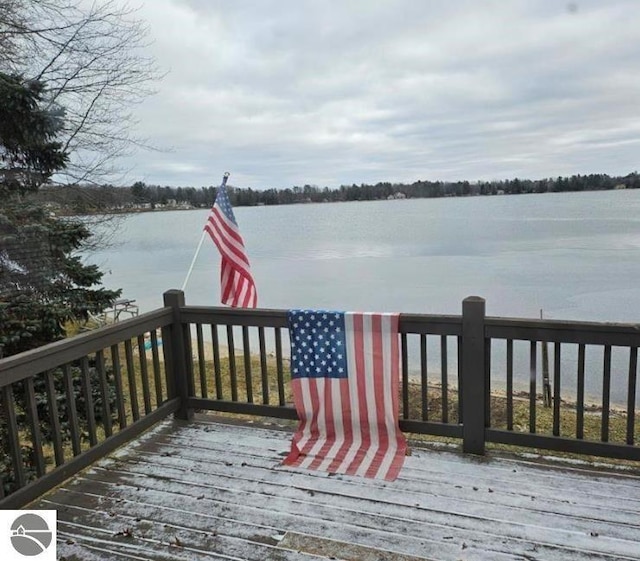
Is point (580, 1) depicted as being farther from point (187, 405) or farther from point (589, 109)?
point (589, 109)

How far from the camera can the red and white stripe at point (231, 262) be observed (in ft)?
13.8

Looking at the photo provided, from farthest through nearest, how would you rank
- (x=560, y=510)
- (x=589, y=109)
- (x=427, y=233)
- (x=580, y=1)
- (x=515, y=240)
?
(x=427, y=233) < (x=515, y=240) < (x=589, y=109) < (x=580, y=1) < (x=560, y=510)

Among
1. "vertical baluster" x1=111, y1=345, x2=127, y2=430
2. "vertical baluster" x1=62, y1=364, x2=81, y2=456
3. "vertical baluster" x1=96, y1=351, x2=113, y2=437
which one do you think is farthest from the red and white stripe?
"vertical baluster" x1=62, y1=364, x2=81, y2=456

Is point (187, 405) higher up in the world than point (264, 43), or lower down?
lower down

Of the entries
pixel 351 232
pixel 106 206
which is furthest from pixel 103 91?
pixel 351 232

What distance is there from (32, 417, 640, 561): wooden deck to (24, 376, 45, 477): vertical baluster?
177mm

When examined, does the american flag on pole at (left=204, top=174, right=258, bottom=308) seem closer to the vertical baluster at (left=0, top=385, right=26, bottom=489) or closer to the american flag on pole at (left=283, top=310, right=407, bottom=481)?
the american flag on pole at (left=283, top=310, right=407, bottom=481)

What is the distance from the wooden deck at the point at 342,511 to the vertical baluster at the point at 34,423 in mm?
177

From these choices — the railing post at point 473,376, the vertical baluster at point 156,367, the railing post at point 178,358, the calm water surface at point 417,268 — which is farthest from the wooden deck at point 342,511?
the calm water surface at point 417,268

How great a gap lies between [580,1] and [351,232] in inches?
1653

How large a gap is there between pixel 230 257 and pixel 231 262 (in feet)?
0.15

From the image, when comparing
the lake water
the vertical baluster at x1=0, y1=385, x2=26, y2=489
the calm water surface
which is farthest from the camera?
the calm water surface

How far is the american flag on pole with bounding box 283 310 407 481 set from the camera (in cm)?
291

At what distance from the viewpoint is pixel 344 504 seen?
2402 millimetres
